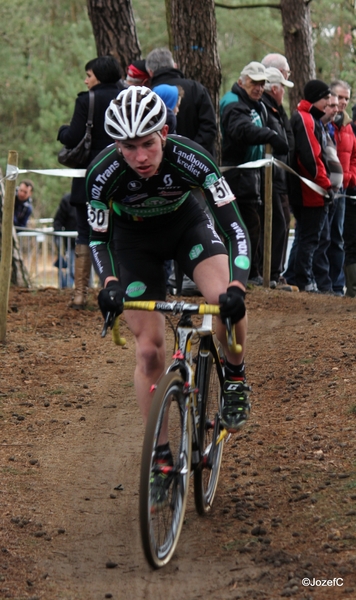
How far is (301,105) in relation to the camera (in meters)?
12.1

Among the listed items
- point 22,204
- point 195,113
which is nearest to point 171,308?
point 195,113

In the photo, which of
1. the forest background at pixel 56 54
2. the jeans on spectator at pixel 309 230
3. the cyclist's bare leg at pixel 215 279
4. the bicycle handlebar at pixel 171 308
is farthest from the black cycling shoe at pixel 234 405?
the forest background at pixel 56 54

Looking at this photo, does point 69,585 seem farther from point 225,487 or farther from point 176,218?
point 176,218

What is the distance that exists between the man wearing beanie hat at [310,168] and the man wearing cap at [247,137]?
0.64 m

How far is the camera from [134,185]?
5.03m

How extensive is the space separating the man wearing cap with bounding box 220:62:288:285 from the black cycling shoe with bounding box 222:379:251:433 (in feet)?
20.0

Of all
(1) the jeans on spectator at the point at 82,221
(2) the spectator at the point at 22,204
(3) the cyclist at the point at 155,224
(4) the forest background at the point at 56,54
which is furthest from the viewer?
(4) the forest background at the point at 56,54

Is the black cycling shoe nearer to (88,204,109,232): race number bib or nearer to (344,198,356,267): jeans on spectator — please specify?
(88,204,109,232): race number bib

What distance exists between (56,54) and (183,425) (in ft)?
98.7

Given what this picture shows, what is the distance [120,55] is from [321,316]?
200 inches

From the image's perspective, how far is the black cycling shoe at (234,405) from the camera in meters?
5.21

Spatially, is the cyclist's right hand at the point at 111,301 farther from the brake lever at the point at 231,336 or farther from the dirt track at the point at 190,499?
the dirt track at the point at 190,499

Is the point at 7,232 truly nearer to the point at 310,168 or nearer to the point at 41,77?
the point at 310,168

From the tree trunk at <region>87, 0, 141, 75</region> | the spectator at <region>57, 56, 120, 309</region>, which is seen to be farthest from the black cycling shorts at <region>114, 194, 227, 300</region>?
the tree trunk at <region>87, 0, 141, 75</region>
